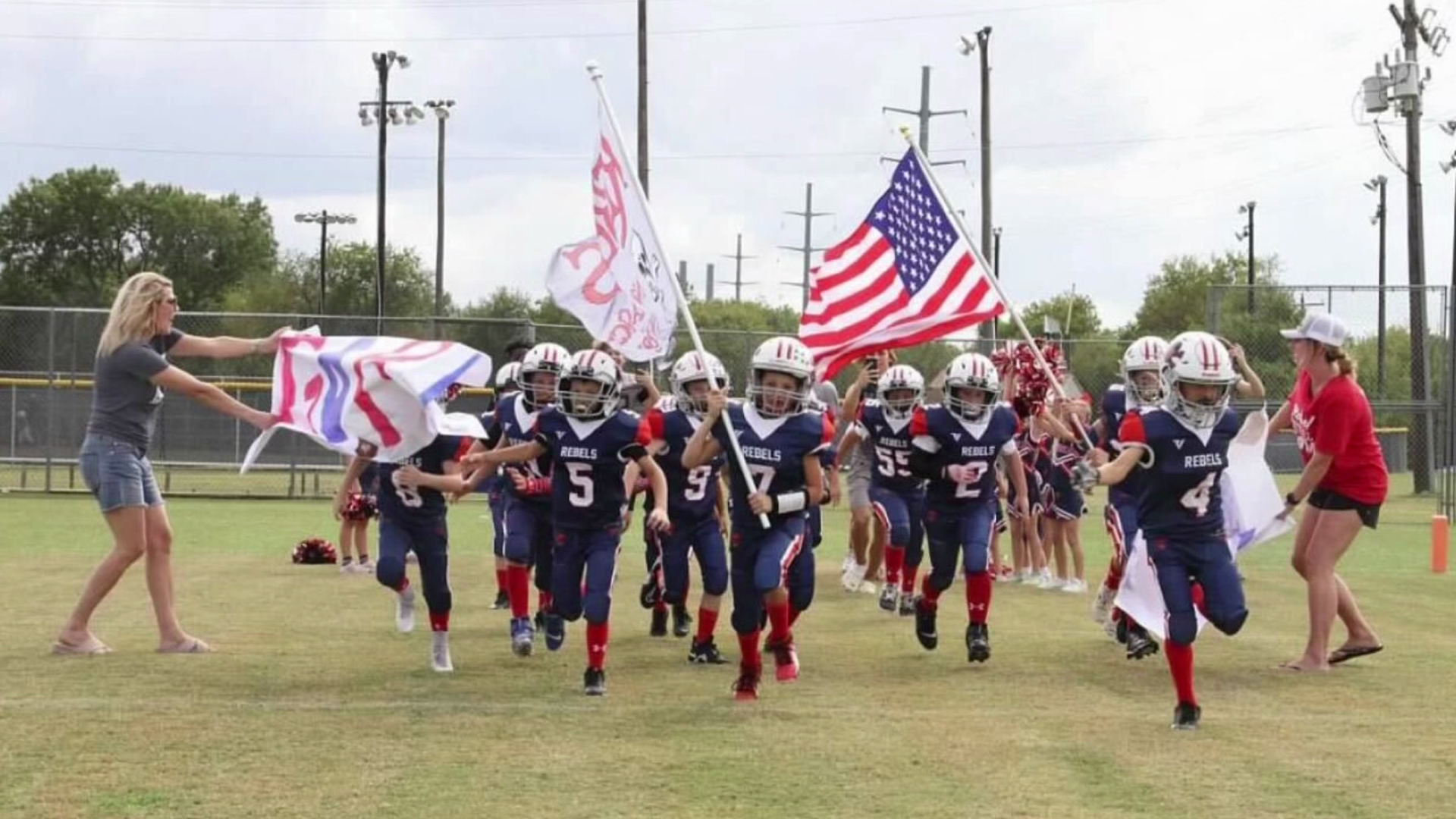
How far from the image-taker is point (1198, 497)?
943 centimetres

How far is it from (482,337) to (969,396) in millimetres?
17672

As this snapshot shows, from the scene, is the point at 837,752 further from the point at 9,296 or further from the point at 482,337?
the point at 9,296

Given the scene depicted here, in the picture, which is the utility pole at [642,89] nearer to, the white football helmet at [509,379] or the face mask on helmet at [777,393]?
the white football helmet at [509,379]

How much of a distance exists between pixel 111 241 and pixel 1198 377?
8425 centimetres

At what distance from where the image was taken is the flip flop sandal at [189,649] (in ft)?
36.3

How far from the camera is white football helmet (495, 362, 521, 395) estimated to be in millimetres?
12977

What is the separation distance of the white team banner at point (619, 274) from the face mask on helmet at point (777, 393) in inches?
28.3

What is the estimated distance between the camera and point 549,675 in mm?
10531

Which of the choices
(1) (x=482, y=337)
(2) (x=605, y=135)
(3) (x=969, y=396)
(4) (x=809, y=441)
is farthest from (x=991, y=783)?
(1) (x=482, y=337)

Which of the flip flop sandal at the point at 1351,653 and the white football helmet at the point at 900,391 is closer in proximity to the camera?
the flip flop sandal at the point at 1351,653

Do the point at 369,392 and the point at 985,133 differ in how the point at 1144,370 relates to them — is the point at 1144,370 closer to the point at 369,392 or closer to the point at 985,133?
the point at 369,392

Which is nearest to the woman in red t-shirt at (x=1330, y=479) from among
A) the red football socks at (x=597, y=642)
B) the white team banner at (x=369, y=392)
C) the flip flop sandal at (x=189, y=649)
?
the red football socks at (x=597, y=642)

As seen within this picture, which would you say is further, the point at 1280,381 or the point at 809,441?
the point at 1280,381

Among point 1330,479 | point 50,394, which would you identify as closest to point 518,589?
point 1330,479
